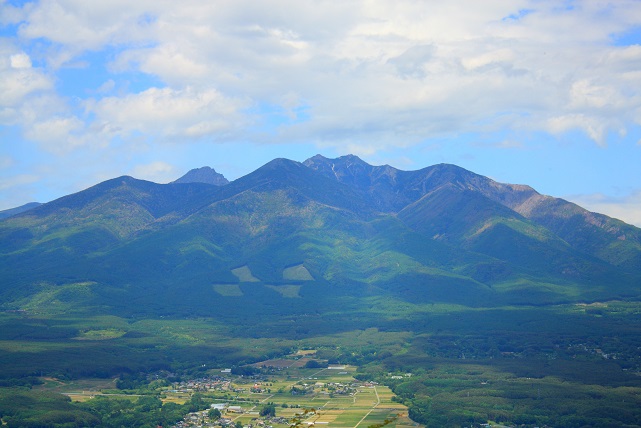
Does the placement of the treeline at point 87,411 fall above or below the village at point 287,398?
above

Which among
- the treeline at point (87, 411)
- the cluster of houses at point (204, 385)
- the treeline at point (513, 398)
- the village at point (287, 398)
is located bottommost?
the treeline at point (513, 398)

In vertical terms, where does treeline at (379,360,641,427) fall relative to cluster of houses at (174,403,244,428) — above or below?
below

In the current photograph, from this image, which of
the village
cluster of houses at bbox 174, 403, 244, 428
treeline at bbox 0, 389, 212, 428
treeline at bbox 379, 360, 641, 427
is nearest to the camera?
treeline at bbox 0, 389, 212, 428

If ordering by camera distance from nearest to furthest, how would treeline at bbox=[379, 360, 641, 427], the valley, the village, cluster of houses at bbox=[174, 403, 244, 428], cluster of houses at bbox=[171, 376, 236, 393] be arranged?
treeline at bbox=[379, 360, 641, 427]
cluster of houses at bbox=[174, 403, 244, 428]
the village
the valley
cluster of houses at bbox=[171, 376, 236, 393]

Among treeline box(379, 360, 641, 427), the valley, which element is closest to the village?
the valley

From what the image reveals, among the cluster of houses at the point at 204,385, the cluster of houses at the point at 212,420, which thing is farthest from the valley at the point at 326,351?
the cluster of houses at the point at 212,420

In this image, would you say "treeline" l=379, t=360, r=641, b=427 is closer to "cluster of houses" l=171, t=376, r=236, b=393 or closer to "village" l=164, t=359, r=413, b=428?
"village" l=164, t=359, r=413, b=428

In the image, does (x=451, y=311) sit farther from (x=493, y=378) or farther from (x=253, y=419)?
(x=253, y=419)

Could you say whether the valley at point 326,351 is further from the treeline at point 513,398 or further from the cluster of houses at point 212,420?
the cluster of houses at point 212,420

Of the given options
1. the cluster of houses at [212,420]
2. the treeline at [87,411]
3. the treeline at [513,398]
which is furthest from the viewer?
the cluster of houses at [212,420]

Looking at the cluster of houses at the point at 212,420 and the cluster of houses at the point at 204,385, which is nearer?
the cluster of houses at the point at 212,420

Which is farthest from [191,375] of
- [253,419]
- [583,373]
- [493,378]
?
[583,373]
